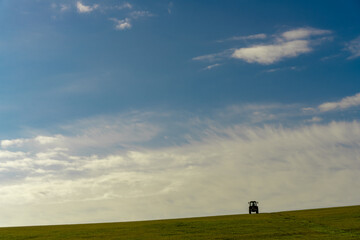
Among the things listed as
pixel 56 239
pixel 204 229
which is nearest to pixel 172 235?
pixel 204 229

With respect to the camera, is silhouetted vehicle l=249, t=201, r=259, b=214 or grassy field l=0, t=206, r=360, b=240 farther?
silhouetted vehicle l=249, t=201, r=259, b=214

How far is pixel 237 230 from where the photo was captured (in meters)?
48.5

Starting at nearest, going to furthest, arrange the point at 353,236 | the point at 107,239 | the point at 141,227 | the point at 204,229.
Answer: the point at 353,236, the point at 107,239, the point at 204,229, the point at 141,227

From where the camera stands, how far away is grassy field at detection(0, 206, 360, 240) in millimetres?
44500

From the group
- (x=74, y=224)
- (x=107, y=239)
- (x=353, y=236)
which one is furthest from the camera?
(x=74, y=224)

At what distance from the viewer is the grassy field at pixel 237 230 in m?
44.5

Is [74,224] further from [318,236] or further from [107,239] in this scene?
[318,236]

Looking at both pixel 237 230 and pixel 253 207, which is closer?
pixel 237 230

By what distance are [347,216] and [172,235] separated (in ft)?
77.1

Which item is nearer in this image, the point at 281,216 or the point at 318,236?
the point at 318,236

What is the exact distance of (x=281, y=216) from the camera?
59.3m

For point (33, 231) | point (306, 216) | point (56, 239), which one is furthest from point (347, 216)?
point (33, 231)

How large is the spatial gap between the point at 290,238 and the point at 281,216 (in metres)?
18.0

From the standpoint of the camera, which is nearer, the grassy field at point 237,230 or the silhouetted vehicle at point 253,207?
the grassy field at point 237,230
